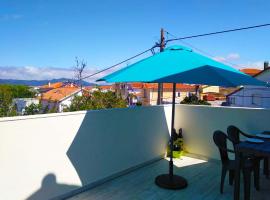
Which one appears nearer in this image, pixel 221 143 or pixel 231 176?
pixel 221 143

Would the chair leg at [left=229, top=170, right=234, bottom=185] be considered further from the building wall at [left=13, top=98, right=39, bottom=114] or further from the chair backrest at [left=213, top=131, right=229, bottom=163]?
the building wall at [left=13, top=98, right=39, bottom=114]

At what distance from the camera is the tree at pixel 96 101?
6571 mm

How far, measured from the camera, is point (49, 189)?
11.3ft

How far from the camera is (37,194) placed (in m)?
3.31

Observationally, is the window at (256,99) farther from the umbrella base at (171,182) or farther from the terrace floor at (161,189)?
the umbrella base at (171,182)

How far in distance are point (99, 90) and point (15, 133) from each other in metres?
4.54

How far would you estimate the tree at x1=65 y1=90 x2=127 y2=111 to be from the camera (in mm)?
6571

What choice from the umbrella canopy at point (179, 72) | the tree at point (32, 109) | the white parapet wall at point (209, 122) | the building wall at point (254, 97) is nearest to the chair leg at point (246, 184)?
the umbrella canopy at point (179, 72)

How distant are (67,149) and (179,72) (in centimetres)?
192

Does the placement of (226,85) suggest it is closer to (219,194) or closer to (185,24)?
(219,194)

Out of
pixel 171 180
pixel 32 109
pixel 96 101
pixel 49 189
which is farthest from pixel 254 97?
pixel 49 189

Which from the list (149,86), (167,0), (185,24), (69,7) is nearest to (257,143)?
(167,0)

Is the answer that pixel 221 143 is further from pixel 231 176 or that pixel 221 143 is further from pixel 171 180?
pixel 171 180

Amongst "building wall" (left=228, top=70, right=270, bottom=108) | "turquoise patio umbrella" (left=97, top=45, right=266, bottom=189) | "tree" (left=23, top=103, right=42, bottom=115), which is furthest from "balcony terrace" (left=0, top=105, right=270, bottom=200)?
"building wall" (left=228, top=70, right=270, bottom=108)
